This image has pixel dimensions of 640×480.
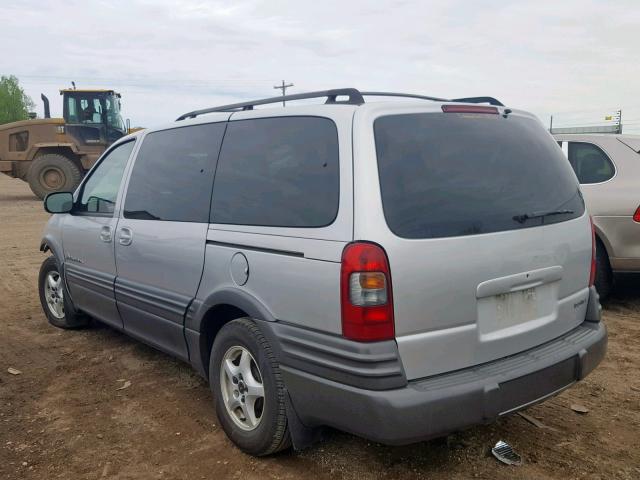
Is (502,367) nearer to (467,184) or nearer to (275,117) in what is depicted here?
(467,184)

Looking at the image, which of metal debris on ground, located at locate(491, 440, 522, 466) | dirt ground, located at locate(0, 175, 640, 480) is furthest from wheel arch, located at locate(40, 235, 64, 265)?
metal debris on ground, located at locate(491, 440, 522, 466)

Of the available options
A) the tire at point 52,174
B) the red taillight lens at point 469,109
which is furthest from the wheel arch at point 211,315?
the tire at point 52,174

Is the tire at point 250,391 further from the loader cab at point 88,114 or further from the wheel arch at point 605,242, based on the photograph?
the loader cab at point 88,114

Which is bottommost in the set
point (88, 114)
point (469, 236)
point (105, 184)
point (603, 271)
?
point (603, 271)

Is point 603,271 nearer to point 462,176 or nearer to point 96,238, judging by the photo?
point 462,176

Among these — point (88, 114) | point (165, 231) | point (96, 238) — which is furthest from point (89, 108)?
point (165, 231)

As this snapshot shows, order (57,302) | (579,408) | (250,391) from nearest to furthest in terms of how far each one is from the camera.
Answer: (250,391)
(579,408)
(57,302)

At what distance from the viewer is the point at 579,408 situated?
342 centimetres

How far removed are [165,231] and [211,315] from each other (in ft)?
2.22

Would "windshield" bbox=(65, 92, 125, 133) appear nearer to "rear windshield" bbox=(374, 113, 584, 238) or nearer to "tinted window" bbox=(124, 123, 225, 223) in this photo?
"tinted window" bbox=(124, 123, 225, 223)

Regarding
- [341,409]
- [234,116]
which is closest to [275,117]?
[234,116]

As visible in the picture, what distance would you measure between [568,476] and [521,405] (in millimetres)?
520

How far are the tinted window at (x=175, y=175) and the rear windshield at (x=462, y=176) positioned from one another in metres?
1.21

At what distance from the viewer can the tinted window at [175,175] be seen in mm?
3258
